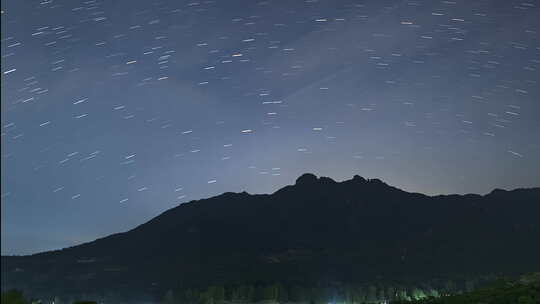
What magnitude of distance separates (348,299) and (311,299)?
530 inches

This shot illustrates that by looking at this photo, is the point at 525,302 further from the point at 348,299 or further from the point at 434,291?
the point at 434,291

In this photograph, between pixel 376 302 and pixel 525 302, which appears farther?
pixel 376 302

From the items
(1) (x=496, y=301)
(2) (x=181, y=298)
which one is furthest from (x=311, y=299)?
(1) (x=496, y=301)

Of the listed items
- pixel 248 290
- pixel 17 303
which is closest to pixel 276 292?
pixel 248 290

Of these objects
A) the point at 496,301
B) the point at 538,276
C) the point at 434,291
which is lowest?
the point at 434,291

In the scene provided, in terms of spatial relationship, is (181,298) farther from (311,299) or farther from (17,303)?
(17,303)

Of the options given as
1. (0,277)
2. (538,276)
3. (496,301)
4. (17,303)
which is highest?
(0,277)

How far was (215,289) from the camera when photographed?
7180 inches

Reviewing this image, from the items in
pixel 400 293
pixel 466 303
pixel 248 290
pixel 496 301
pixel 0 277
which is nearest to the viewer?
pixel 0 277

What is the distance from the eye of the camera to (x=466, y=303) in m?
66.3

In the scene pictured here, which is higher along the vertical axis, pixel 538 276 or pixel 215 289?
pixel 538 276

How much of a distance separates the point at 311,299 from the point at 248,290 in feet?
76.8

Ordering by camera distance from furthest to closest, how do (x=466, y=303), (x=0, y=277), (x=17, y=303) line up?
(x=466, y=303), (x=17, y=303), (x=0, y=277)

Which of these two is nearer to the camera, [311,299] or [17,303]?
[17,303]
